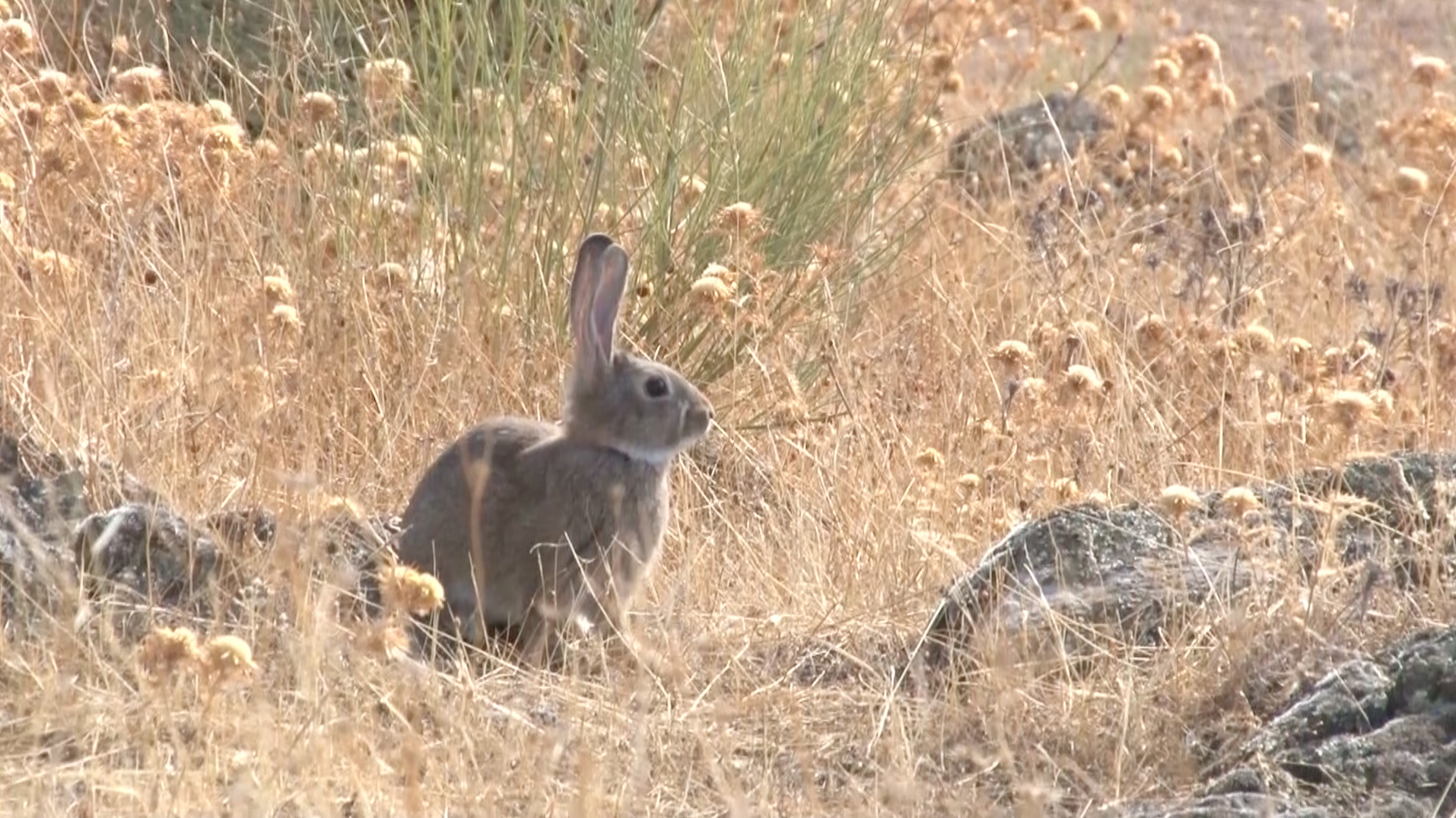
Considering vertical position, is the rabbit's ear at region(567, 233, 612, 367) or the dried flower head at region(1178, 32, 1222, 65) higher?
the rabbit's ear at region(567, 233, 612, 367)

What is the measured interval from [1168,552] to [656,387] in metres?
1.26

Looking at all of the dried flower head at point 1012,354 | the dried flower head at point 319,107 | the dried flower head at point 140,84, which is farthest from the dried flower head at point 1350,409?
the dried flower head at point 140,84

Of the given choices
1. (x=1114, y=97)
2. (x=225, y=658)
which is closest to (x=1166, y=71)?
(x=1114, y=97)

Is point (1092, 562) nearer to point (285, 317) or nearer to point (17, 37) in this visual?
point (285, 317)

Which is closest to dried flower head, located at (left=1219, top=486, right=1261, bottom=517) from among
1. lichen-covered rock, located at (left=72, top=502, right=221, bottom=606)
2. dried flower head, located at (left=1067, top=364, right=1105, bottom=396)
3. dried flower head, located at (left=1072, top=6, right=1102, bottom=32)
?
dried flower head, located at (left=1067, top=364, right=1105, bottom=396)

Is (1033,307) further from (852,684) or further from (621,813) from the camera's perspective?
(621,813)

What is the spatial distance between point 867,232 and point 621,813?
4.11m

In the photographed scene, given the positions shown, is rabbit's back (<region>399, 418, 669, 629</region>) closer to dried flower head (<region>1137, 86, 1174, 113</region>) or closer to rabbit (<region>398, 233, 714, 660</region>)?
rabbit (<region>398, 233, 714, 660</region>)

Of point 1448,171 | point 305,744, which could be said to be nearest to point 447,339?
point 305,744

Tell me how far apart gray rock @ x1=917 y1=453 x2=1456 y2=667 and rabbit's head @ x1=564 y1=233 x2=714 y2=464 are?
0.83m

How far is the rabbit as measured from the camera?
17.3 ft

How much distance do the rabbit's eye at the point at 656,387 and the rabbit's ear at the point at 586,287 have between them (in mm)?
144

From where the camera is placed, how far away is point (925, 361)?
7066mm

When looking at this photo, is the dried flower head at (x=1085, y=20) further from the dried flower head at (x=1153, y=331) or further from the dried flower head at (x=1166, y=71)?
the dried flower head at (x=1153, y=331)
